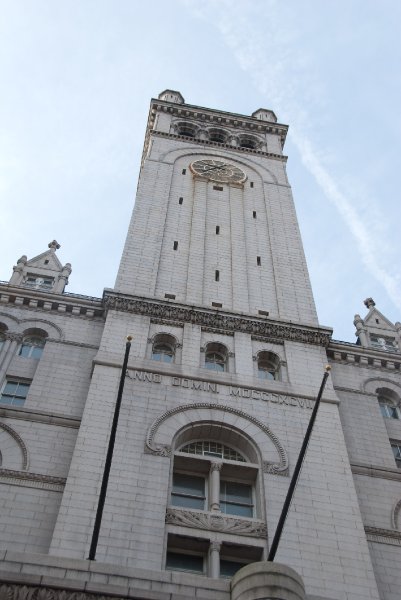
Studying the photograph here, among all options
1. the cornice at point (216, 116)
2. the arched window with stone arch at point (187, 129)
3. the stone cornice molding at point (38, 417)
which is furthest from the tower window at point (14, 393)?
the cornice at point (216, 116)

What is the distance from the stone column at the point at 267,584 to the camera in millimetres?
16656

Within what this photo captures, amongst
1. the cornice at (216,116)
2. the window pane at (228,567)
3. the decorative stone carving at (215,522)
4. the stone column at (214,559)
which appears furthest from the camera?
the cornice at (216,116)

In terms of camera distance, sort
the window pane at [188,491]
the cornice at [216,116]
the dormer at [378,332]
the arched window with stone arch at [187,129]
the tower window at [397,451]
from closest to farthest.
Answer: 1. the window pane at [188,491]
2. the tower window at [397,451]
3. the dormer at [378,332]
4. the arched window with stone arch at [187,129]
5. the cornice at [216,116]

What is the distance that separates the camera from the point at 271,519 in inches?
983

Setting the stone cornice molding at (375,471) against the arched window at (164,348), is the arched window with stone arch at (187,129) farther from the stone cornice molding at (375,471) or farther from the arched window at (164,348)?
the stone cornice molding at (375,471)

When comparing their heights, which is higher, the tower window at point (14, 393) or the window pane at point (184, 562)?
the tower window at point (14, 393)

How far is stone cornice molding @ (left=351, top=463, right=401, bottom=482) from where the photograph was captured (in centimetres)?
2908

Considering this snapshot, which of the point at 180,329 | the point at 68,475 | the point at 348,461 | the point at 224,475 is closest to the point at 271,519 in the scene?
the point at 224,475

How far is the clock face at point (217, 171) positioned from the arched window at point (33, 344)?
20061 mm

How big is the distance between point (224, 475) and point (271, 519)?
290cm

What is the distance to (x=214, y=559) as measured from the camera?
23500mm

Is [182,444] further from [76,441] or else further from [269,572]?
[269,572]

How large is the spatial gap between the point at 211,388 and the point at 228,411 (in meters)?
1.49

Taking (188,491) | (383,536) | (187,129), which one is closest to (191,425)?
(188,491)
